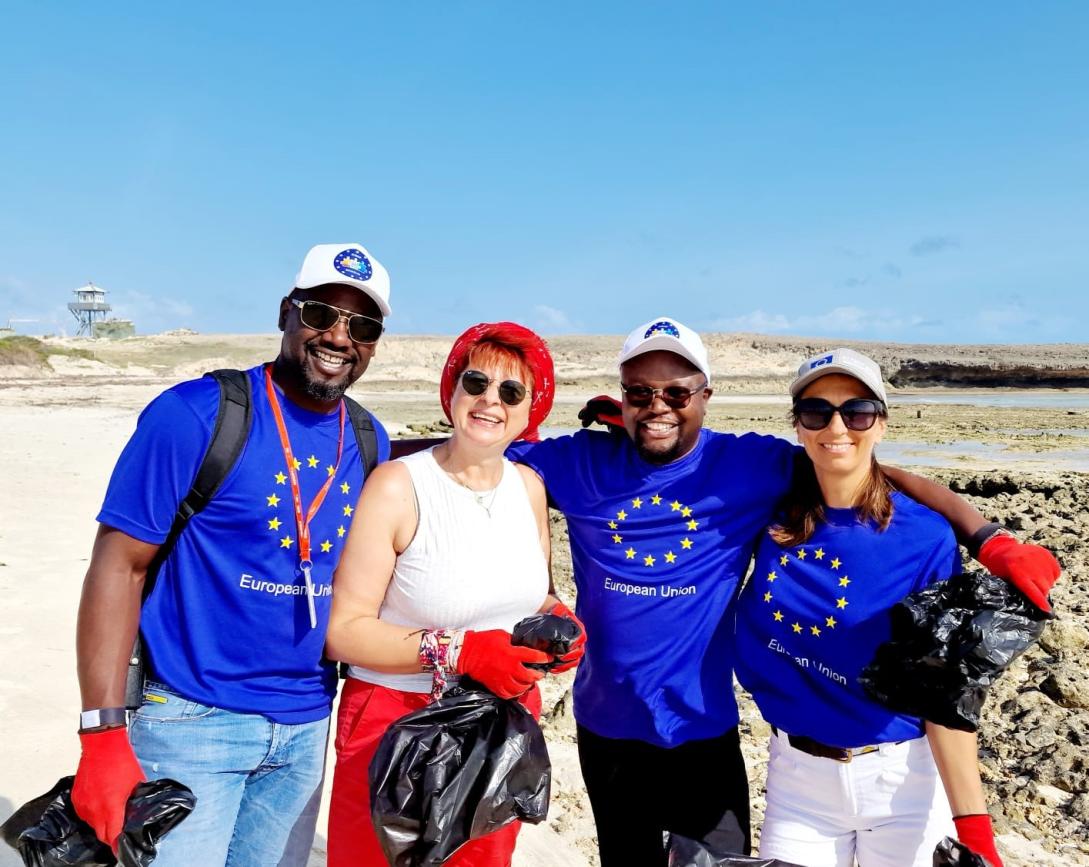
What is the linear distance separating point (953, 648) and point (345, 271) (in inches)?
82.6

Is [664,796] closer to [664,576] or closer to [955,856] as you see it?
[664,576]

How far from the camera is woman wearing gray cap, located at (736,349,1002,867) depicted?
2.64 metres

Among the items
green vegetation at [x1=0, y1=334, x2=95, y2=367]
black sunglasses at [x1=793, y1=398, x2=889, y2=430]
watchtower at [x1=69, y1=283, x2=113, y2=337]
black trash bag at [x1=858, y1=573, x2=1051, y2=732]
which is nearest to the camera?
black trash bag at [x1=858, y1=573, x2=1051, y2=732]

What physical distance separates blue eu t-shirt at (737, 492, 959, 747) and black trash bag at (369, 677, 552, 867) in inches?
32.8

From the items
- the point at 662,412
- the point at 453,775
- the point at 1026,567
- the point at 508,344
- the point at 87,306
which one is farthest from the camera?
the point at 87,306

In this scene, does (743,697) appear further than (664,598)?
Yes

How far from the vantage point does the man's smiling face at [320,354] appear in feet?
8.89

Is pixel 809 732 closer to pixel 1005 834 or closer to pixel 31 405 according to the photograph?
pixel 1005 834

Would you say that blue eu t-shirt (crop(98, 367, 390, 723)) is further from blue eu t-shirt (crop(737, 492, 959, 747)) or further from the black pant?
blue eu t-shirt (crop(737, 492, 959, 747))

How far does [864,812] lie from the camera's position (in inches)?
104

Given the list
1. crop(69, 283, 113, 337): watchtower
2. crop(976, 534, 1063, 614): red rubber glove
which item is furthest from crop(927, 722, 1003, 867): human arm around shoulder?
crop(69, 283, 113, 337): watchtower

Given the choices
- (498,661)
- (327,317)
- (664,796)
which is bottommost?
(664,796)

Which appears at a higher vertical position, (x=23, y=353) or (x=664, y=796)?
(x=23, y=353)

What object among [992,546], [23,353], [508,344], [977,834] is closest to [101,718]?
[508,344]
